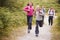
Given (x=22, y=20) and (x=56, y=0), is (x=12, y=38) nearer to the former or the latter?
(x=22, y=20)

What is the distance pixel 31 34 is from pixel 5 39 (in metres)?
2.17

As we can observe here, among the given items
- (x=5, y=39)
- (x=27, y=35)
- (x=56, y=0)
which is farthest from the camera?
(x=56, y=0)

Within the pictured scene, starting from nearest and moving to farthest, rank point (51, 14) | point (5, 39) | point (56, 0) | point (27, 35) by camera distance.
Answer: point (5, 39) < point (27, 35) < point (51, 14) < point (56, 0)

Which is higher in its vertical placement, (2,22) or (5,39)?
(2,22)

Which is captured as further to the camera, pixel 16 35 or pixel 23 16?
pixel 23 16

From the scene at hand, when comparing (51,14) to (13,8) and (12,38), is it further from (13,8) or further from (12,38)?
(12,38)

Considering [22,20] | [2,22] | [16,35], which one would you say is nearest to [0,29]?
[2,22]

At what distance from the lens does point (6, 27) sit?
49.0 ft

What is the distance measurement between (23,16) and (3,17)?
7.03m

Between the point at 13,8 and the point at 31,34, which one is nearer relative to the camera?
the point at 31,34

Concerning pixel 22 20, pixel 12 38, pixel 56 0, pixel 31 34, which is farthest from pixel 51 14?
pixel 56 0

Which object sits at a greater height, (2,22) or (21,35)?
(2,22)

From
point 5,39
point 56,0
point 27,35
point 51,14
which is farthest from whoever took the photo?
point 56,0

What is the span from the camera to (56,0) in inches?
1491
